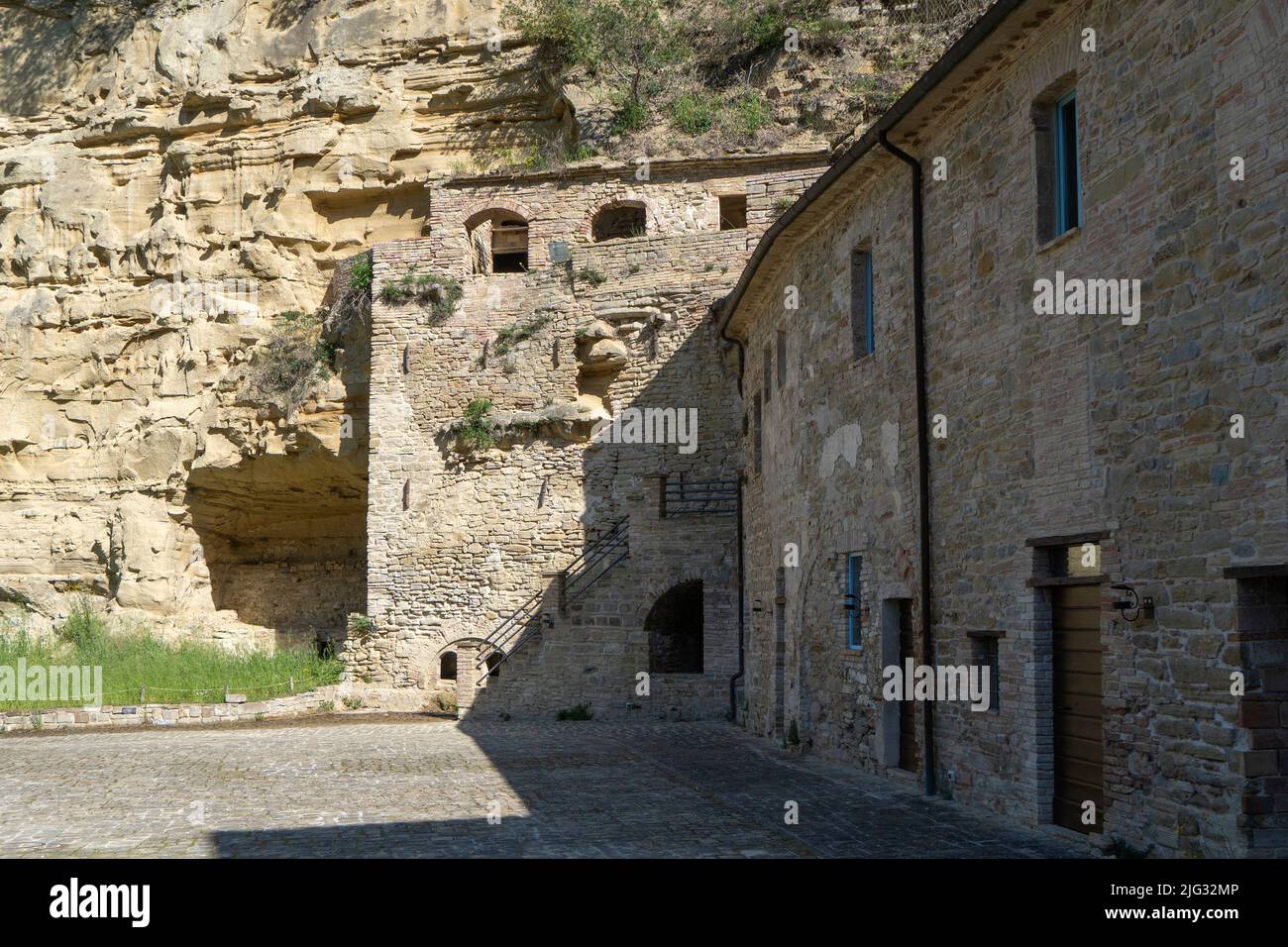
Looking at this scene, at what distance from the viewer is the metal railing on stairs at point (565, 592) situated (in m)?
23.4

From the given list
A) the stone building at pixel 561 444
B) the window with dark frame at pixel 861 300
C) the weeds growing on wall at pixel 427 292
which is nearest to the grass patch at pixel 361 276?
the stone building at pixel 561 444

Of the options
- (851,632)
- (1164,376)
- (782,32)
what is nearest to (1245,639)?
(1164,376)

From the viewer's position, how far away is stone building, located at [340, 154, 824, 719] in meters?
23.0

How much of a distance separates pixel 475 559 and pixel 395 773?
992 centimetres

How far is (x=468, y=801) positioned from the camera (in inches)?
482

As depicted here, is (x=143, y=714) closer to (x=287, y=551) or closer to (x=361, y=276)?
(x=287, y=551)

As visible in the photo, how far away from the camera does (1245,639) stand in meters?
7.56

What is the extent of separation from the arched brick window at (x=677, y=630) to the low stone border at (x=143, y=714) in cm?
625

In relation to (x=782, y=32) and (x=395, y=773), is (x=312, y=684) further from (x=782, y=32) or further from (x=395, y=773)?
(x=782, y=32)

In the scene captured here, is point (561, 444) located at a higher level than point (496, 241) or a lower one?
lower

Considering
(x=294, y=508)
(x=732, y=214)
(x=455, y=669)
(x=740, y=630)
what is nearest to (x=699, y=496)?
(x=740, y=630)

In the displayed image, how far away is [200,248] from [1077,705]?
24.4 m

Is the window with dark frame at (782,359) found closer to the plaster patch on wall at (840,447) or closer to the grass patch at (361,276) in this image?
the plaster patch on wall at (840,447)

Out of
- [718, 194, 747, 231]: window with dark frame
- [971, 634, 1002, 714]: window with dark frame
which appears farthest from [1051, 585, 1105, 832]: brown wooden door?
[718, 194, 747, 231]: window with dark frame
